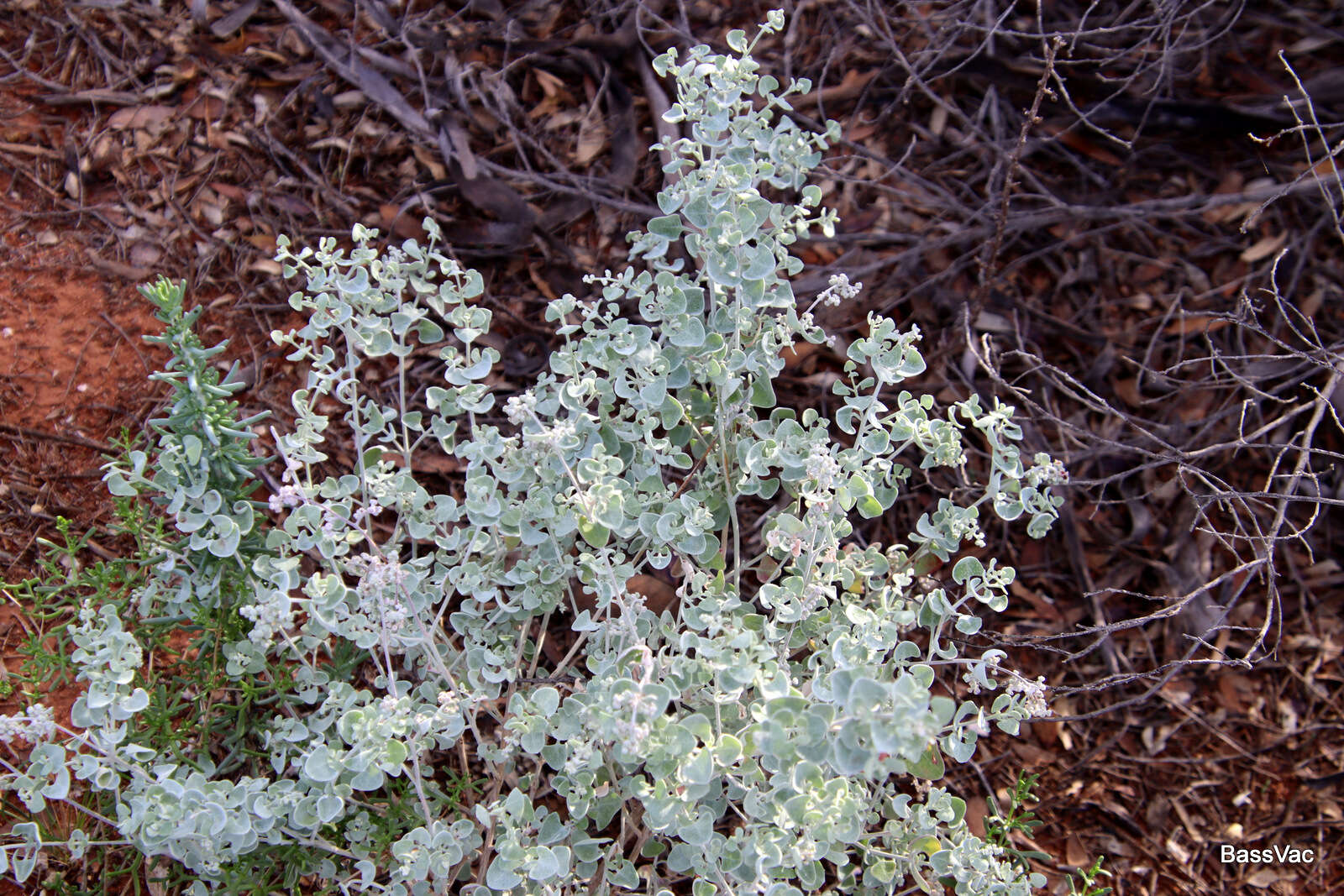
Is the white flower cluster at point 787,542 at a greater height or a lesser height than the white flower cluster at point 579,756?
greater

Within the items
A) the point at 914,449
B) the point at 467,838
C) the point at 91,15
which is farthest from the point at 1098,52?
the point at 91,15

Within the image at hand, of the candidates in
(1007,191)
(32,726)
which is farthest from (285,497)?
(1007,191)

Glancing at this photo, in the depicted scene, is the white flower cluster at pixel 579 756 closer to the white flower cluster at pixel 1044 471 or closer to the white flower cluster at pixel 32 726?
the white flower cluster at pixel 32 726

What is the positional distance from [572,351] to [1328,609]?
2423mm

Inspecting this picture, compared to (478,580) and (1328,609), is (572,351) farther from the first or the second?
(1328,609)

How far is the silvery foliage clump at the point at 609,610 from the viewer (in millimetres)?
1652

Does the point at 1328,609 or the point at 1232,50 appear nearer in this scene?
the point at 1328,609

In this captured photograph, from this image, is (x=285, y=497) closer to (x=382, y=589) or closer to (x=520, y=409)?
(x=382, y=589)

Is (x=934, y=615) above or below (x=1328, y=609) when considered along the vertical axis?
above

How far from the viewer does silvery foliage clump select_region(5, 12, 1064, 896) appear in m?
1.65

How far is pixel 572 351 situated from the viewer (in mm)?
2037

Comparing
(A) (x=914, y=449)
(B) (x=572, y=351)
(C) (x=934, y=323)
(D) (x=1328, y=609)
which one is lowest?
(D) (x=1328, y=609)

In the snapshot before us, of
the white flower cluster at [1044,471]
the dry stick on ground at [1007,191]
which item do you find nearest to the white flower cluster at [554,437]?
the white flower cluster at [1044,471]

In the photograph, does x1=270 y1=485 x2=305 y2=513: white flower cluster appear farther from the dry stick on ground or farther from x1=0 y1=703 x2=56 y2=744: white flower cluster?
the dry stick on ground
